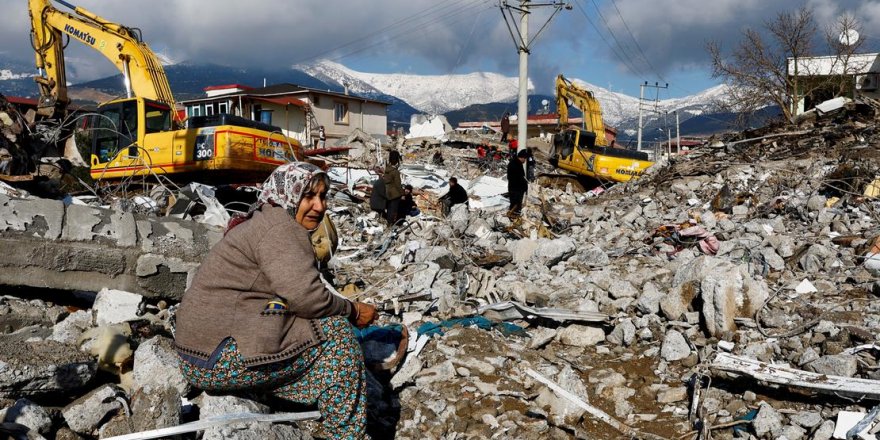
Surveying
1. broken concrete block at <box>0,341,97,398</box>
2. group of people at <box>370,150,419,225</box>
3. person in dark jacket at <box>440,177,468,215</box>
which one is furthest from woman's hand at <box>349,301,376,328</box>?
person in dark jacket at <box>440,177,468,215</box>

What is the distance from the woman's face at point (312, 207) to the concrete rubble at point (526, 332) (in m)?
0.80

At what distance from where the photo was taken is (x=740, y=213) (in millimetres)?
8203

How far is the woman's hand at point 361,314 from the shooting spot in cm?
267

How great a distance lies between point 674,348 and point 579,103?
52.8ft

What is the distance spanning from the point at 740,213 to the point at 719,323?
4.77 metres

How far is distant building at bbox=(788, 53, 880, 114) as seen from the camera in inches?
949

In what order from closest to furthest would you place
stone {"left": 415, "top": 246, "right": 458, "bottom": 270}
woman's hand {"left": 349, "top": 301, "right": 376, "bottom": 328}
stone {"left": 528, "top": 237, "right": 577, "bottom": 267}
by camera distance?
woman's hand {"left": 349, "top": 301, "right": 376, "bottom": 328}, stone {"left": 415, "top": 246, "right": 458, "bottom": 270}, stone {"left": 528, "top": 237, "right": 577, "bottom": 267}

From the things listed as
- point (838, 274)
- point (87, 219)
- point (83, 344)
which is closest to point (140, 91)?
point (87, 219)

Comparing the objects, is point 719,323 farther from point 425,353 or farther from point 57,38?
point 57,38

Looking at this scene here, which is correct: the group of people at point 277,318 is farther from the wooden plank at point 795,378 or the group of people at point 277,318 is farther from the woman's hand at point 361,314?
the wooden plank at point 795,378

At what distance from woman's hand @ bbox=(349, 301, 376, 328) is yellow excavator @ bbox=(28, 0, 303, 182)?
7.04m

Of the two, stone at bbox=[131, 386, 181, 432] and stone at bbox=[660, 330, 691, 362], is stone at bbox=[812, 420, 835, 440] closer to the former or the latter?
stone at bbox=[660, 330, 691, 362]

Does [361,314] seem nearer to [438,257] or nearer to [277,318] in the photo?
[277,318]

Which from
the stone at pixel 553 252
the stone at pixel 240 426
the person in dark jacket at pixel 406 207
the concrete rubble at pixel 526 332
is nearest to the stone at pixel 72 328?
the concrete rubble at pixel 526 332
